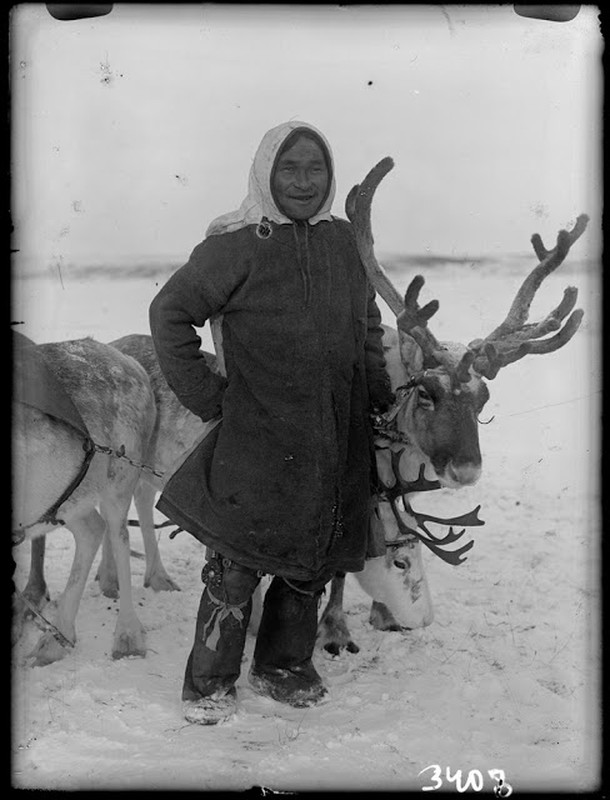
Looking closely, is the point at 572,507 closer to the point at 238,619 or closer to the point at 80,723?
the point at 238,619

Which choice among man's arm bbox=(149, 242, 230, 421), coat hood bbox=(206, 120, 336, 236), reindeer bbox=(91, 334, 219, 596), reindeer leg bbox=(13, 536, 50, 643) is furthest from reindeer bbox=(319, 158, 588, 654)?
reindeer leg bbox=(13, 536, 50, 643)

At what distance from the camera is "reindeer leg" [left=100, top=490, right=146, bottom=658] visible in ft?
16.0

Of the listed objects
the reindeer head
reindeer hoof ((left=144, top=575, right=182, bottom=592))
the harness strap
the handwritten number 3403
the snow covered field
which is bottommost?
the handwritten number 3403

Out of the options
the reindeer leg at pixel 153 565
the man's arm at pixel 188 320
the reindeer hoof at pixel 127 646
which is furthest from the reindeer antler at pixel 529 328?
the reindeer leg at pixel 153 565

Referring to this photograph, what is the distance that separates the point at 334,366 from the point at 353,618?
2.10 meters

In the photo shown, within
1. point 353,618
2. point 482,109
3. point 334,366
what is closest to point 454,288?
point 482,109

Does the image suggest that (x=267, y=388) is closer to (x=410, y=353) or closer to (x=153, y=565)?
(x=410, y=353)

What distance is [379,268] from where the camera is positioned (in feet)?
14.1

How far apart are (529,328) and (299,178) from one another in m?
1.40

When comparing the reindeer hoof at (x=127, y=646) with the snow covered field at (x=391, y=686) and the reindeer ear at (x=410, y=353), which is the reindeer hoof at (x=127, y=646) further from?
the reindeer ear at (x=410, y=353)

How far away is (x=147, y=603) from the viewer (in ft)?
18.5

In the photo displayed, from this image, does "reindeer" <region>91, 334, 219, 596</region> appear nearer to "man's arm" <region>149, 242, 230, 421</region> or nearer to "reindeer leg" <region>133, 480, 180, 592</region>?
"reindeer leg" <region>133, 480, 180, 592</region>

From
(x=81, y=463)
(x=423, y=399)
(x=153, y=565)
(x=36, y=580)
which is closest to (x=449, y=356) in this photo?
(x=423, y=399)

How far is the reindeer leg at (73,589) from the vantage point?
15.7 ft
